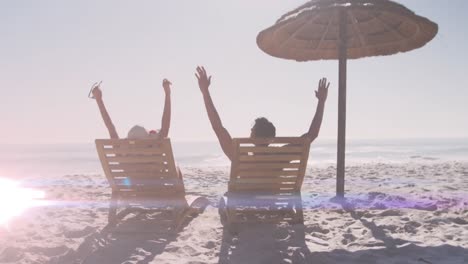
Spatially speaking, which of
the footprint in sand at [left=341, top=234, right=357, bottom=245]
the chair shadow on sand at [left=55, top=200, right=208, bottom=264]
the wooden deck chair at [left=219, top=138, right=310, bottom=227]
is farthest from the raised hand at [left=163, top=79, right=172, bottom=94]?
the footprint in sand at [left=341, top=234, right=357, bottom=245]

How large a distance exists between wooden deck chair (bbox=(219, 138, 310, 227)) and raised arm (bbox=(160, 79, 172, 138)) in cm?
105

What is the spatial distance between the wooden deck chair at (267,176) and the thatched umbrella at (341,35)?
6.28 feet

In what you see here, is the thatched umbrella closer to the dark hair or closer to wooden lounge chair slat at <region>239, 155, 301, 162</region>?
the dark hair

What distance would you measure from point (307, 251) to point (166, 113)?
7.84ft

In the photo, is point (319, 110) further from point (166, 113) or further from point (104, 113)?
point (104, 113)

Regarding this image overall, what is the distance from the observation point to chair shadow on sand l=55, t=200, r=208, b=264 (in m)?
3.81

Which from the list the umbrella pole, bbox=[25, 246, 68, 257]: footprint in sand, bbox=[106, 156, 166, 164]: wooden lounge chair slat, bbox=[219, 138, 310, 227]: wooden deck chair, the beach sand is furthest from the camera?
the umbrella pole

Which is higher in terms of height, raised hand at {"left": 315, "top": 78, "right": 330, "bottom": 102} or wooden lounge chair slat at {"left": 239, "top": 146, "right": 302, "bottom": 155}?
raised hand at {"left": 315, "top": 78, "right": 330, "bottom": 102}

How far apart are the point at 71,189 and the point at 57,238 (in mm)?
4653

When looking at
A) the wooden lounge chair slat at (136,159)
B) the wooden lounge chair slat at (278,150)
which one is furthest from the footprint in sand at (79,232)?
the wooden lounge chair slat at (278,150)

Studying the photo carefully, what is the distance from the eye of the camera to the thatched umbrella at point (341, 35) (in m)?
5.54

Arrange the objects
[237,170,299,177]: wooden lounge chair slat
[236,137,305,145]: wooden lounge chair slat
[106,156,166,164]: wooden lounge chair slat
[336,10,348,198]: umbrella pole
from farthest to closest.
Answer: [336,10,348,198]: umbrella pole → [106,156,166,164]: wooden lounge chair slat → [237,170,299,177]: wooden lounge chair slat → [236,137,305,145]: wooden lounge chair slat

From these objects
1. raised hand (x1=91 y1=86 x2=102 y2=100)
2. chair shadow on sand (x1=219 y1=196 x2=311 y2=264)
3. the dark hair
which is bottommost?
chair shadow on sand (x1=219 y1=196 x2=311 y2=264)

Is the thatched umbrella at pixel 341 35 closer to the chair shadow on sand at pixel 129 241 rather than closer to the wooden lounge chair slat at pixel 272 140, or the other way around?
the wooden lounge chair slat at pixel 272 140
